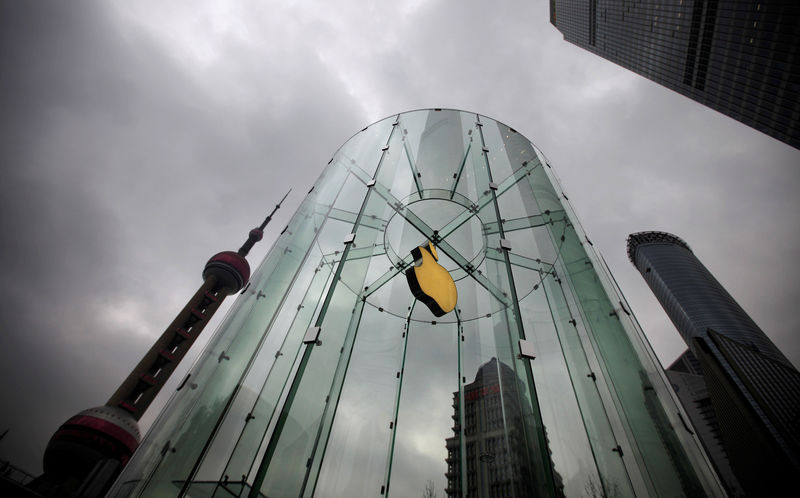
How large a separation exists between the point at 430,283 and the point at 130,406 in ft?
151

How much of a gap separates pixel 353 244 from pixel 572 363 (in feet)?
8.99

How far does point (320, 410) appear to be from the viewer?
3693mm

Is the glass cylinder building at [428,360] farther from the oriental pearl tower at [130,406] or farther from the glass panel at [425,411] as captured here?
the oriental pearl tower at [130,406]

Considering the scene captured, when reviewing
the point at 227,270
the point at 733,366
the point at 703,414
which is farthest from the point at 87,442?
the point at 703,414

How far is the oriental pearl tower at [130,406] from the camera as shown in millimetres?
29703

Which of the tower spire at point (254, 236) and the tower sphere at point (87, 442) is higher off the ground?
the tower spire at point (254, 236)

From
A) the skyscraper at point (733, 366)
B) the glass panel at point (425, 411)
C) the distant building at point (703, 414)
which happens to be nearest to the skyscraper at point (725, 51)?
the skyscraper at point (733, 366)

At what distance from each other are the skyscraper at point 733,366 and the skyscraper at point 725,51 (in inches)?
1671

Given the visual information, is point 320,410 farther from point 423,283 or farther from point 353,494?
point 423,283

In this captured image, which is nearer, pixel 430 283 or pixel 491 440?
pixel 430 283

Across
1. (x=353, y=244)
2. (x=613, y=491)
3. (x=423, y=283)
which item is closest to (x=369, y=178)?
(x=353, y=244)

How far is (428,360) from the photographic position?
17.6 feet

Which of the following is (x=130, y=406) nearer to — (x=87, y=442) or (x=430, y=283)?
(x=87, y=442)

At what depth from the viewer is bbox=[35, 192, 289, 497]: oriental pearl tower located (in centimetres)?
2970
